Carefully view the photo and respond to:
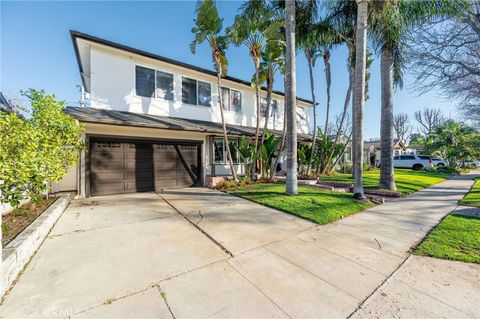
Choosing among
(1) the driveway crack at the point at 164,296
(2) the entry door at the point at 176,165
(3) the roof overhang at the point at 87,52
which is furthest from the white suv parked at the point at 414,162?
(1) the driveway crack at the point at 164,296

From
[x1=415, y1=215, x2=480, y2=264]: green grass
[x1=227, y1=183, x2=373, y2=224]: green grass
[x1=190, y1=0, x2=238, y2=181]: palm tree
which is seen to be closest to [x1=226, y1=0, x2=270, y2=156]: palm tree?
[x1=190, y1=0, x2=238, y2=181]: palm tree

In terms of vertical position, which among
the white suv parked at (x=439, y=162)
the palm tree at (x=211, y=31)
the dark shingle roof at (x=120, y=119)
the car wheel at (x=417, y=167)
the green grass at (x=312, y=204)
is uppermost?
the palm tree at (x=211, y=31)

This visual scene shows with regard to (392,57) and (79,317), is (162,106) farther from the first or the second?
(392,57)

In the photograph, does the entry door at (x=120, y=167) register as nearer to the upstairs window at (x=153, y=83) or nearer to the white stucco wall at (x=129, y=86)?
the white stucco wall at (x=129, y=86)

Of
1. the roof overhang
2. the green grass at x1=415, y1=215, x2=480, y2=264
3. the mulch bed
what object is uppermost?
the roof overhang

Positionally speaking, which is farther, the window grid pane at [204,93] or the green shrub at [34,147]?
the window grid pane at [204,93]

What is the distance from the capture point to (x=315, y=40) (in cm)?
1061

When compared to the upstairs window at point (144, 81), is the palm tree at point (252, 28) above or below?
above

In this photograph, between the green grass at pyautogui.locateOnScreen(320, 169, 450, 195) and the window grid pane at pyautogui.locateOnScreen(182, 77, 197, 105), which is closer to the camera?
the green grass at pyautogui.locateOnScreen(320, 169, 450, 195)

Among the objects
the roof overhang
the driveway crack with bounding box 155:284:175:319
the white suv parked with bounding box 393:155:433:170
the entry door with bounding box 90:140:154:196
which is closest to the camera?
the driveway crack with bounding box 155:284:175:319

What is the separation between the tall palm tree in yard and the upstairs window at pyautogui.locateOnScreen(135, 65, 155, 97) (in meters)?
9.80

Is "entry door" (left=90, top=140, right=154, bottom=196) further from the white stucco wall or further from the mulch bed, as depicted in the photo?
the mulch bed

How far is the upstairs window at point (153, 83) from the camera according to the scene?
9.61 m

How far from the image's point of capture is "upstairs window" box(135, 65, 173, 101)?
9609mm
